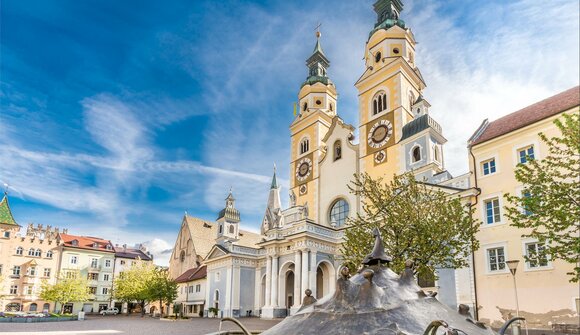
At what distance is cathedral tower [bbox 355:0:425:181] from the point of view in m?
37.0

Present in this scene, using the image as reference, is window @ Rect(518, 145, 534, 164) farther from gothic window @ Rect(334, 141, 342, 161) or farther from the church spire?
the church spire

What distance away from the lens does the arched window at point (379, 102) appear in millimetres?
39750

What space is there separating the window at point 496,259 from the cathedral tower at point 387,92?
12571mm

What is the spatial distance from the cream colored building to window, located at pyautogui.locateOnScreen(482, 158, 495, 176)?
6000 cm

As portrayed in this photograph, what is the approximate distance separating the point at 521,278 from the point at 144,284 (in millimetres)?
45268

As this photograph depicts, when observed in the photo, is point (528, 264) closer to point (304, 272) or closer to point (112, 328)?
point (304, 272)

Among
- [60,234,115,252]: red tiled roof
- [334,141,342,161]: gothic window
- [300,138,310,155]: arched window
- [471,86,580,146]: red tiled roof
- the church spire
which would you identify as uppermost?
the church spire

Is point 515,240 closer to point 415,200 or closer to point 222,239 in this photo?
point 415,200

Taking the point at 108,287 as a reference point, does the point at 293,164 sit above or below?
above

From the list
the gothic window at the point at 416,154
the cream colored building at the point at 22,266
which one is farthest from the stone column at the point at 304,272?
the cream colored building at the point at 22,266

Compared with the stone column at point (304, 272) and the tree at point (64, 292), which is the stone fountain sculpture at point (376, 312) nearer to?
the stone column at point (304, 272)

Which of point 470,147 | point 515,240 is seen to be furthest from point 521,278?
point 470,147

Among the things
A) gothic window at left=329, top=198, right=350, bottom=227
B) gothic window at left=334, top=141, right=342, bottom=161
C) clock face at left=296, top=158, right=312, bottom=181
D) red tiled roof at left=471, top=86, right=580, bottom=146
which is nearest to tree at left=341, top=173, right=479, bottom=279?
red tiled roof at left=471, top=86, right=580, bottom=146

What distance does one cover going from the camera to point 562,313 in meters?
19.1
